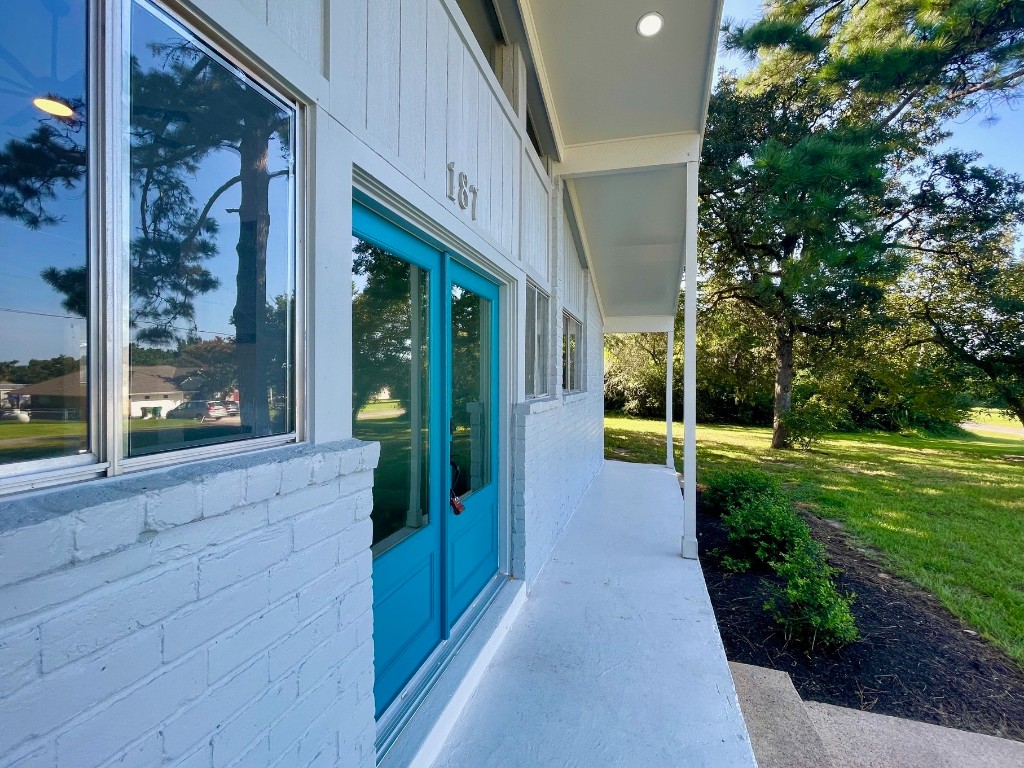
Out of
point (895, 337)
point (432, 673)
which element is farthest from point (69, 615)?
point (895, 337)

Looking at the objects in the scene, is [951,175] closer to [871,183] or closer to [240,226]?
[871,183]

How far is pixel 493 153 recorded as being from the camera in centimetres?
310

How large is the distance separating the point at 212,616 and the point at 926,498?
1090 cm

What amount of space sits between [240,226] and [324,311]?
33cm

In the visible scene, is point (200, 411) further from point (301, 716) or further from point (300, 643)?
point (301, 716)

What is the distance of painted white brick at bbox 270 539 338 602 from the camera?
1180 mm

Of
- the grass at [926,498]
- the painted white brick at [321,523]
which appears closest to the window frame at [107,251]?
the painted white brick at [321,523]

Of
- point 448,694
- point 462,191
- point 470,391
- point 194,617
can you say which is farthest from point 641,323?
point 194,617

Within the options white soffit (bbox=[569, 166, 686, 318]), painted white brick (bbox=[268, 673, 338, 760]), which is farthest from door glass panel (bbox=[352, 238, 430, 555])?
white soffit (bbox=[569, 166, 686, 318])

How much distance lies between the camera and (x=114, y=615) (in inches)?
31.7

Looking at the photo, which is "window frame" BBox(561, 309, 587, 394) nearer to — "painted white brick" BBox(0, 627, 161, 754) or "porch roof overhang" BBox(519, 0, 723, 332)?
"porch roof overhang" BBox(519, 0, 723, 332)

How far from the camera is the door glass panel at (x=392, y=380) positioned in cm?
191

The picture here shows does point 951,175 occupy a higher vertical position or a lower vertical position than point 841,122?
lower

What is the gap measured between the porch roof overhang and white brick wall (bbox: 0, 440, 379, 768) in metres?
3.69
